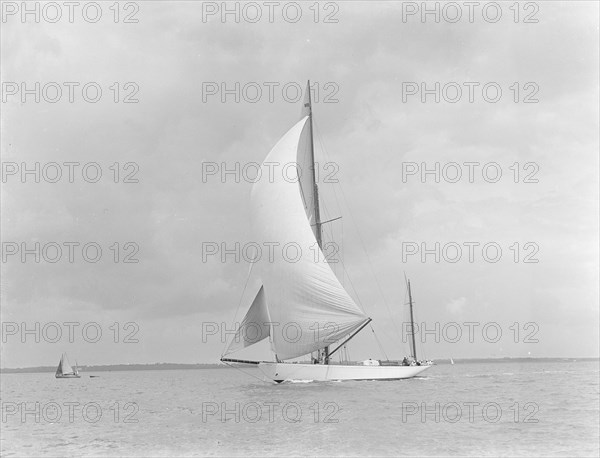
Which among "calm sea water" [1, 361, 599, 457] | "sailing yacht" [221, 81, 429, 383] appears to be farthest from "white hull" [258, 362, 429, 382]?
"calm sea water" [1, 361, 599, 457]

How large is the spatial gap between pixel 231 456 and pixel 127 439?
5425 mm

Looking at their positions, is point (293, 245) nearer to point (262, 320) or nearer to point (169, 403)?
point (262, 320)

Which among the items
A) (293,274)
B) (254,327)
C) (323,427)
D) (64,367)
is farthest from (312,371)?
(64,367)

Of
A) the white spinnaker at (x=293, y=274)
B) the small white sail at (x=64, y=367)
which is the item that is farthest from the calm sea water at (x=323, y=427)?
the small white sail at (x=64, y=367)

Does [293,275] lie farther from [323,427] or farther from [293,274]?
[323,427]

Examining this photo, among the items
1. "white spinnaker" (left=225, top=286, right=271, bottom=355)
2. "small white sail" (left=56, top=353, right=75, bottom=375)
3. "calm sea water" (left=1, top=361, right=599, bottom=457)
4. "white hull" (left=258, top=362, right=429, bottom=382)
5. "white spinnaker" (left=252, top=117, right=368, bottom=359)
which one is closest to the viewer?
"calm sea water" (left=1, top=361, right=599, bottom=457)

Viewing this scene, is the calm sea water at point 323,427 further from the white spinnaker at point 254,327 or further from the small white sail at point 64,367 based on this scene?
the small white sail at point 64,367

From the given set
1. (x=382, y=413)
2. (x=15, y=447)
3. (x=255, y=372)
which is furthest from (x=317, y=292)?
(x=15, y=447)

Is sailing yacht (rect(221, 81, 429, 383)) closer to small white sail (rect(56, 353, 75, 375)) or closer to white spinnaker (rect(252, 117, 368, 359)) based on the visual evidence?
white spinnaker (rect(252, 117, 368, 359))

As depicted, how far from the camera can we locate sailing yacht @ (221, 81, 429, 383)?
38.8 metres

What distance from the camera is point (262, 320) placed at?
42.1 m

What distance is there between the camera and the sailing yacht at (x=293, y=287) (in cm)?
3875

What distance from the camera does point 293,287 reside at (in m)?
38.6

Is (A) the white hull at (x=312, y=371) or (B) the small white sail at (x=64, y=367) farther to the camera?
(B) the small white sail at (x=64, y=367)
